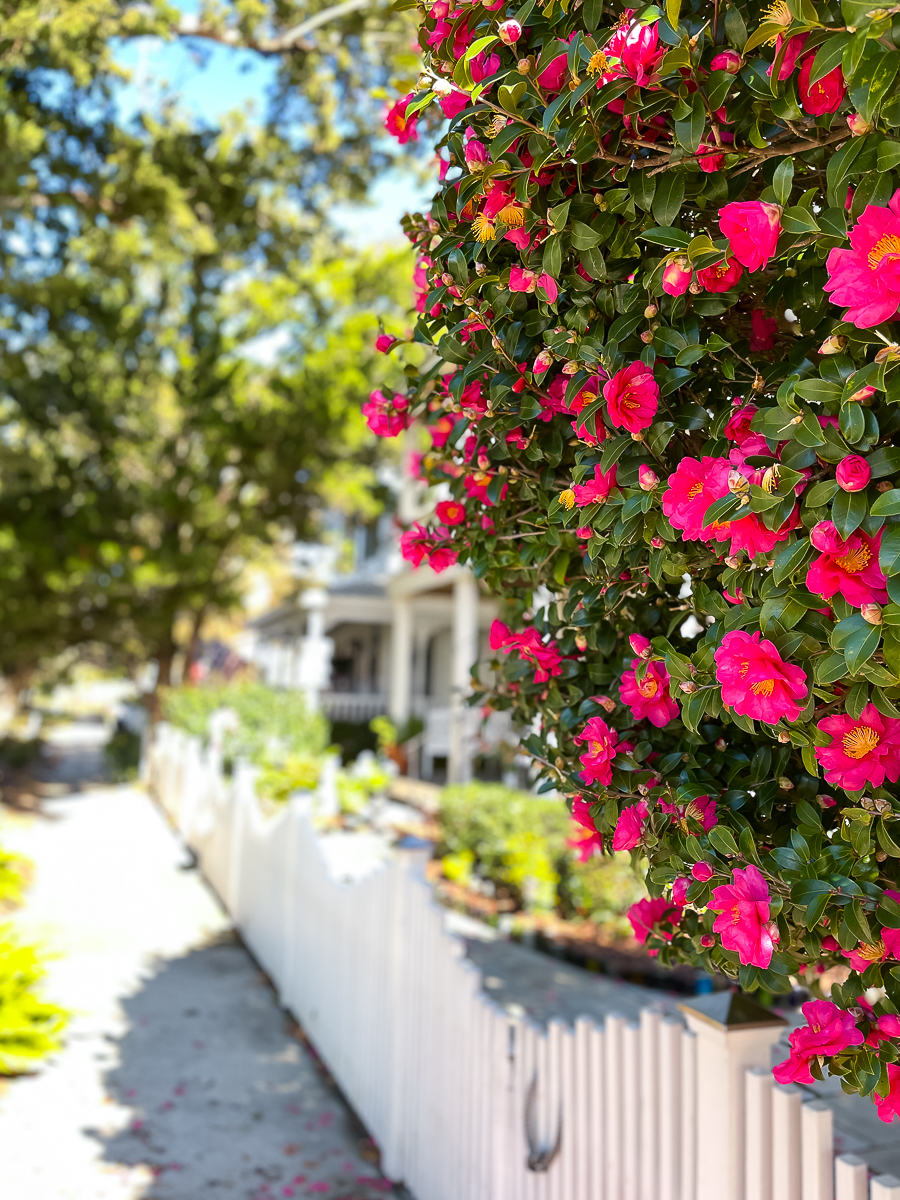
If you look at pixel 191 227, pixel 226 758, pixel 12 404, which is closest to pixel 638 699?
pixel 191 227

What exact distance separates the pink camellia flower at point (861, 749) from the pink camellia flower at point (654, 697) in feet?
1.36

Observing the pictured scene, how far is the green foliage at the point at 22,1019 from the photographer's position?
500 centimetres

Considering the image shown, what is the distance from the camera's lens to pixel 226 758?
13.8 metres

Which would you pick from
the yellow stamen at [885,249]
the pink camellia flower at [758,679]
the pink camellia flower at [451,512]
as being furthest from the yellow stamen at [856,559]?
the pink camellia flower at [451,512]

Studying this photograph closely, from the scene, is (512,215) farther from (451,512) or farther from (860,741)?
(860,741)

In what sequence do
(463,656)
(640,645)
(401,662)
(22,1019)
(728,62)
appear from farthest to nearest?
(401,662), (463,656), (22,1019), (640,645), (728,62)

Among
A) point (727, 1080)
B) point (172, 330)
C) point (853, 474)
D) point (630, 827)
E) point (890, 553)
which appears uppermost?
point (172, 330)

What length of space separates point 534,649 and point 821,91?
1271mm

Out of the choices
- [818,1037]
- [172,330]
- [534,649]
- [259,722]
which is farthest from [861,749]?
[172,330]

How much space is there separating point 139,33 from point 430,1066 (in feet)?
23.4

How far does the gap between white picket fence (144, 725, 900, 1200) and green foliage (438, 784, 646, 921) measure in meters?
2.53

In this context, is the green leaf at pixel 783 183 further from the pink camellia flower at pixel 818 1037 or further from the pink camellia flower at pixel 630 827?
the pink camellia flower at pixel 818 1037

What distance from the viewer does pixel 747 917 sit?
4.80 ft

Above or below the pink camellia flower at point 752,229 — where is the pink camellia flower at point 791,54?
above
